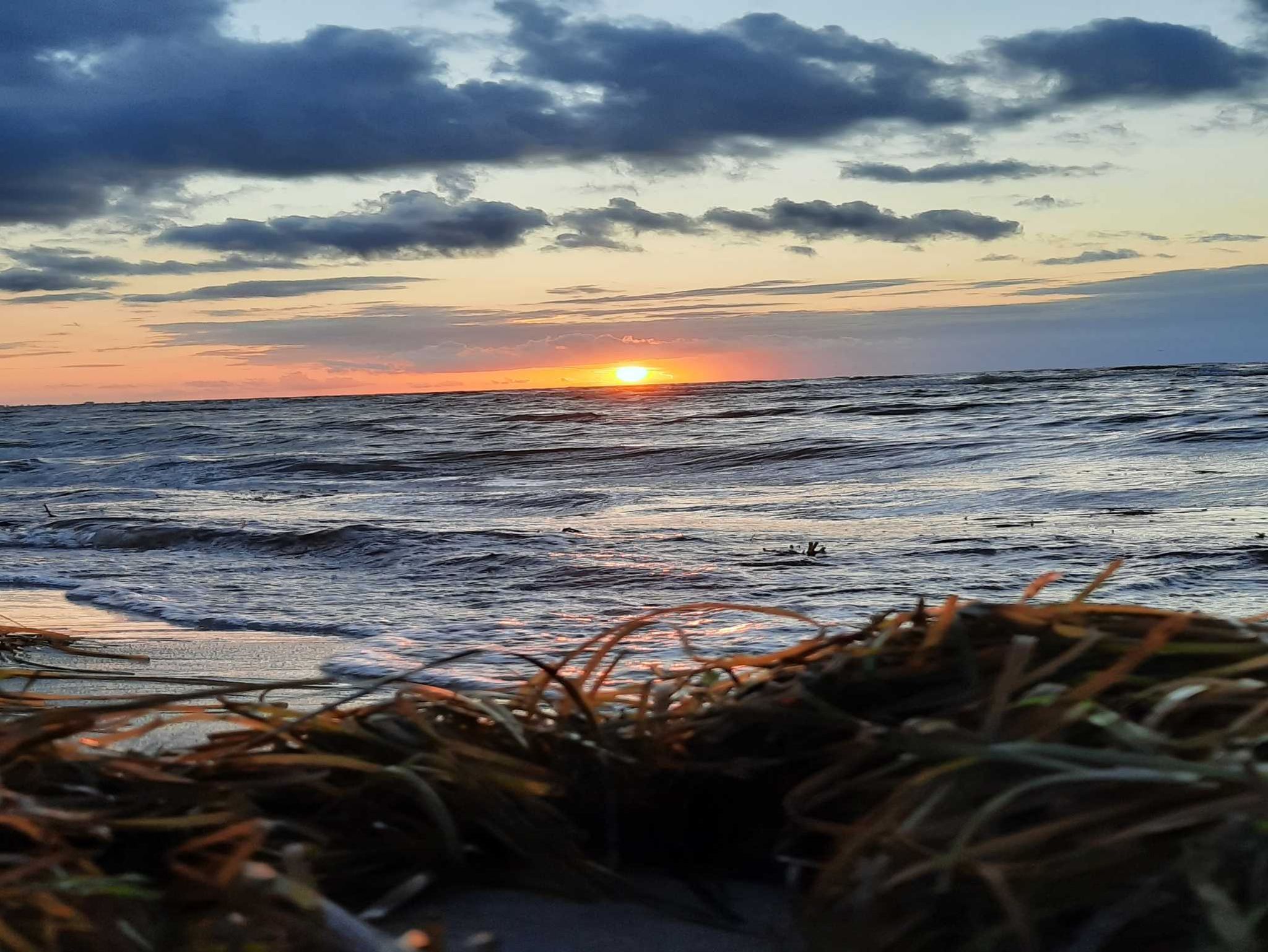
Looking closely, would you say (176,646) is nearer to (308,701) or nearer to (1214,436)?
(308,701)

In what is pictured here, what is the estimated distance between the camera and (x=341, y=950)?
0.92 meters

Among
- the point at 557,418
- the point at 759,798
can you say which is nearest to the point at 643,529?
the point at 759,798

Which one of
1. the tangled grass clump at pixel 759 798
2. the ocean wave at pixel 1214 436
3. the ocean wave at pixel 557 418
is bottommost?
the ocean wave at pixel 1214 436

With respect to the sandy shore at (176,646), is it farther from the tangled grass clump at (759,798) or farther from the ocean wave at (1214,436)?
the ocean wave at (1214,436)

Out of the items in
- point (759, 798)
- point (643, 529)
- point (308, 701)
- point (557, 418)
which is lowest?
point (643, 529)

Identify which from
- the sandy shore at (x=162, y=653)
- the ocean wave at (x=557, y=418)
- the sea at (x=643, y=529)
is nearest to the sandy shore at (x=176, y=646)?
the sandy shore at (x=162, y=653)

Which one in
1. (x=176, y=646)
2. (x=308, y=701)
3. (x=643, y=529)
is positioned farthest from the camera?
(x=643, y=529)

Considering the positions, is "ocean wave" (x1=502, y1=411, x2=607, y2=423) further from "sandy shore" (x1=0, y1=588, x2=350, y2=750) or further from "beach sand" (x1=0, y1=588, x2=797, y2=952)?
"beach sand" (x1=0, y1=588, x2=797, y2=952)

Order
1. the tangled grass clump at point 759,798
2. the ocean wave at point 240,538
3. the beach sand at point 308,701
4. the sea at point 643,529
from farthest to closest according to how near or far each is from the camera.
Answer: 1. the ocean wave at point 240,538
2. the sea at point 643,529
3. the beach sand at point 308,701
4. the tangled grass clump at point 759,798

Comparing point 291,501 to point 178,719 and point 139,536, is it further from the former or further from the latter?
point 178,719

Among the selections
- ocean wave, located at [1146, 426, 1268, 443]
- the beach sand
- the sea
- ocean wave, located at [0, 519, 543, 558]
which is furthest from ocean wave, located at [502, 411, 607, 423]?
the beach sand

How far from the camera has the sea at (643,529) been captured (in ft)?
15.7

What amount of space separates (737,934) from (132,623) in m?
4.07

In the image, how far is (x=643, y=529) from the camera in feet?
25.6
